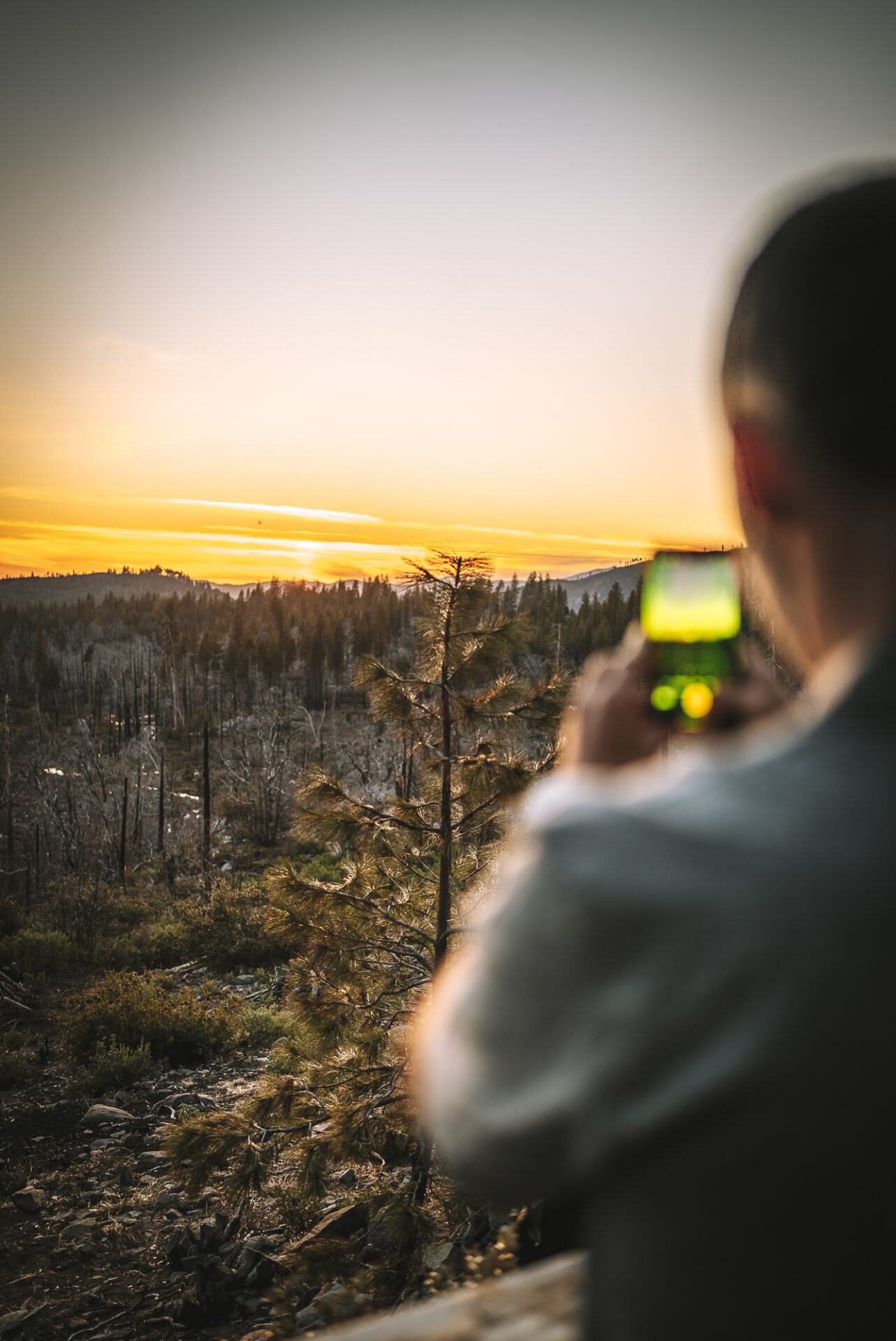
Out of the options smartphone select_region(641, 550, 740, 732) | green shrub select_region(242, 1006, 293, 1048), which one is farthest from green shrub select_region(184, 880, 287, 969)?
smartphone select_region(641, 550, 740, 732)

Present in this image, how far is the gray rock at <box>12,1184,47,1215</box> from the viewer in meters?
11.5

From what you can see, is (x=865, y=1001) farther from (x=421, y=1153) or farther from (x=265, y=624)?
(x=265, y=624)

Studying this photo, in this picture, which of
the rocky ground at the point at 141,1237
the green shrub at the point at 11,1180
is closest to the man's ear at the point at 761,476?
the rocky ground at the point at 141,1237

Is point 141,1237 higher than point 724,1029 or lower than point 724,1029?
lower

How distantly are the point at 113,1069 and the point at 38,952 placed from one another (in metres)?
9.39

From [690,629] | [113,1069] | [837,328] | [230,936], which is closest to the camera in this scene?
[837,328]

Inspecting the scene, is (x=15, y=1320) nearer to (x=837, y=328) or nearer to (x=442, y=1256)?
(x=442, y=1256)

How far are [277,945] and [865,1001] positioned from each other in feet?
81.0

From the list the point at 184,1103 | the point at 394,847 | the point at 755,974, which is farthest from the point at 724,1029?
the point at 184,1103

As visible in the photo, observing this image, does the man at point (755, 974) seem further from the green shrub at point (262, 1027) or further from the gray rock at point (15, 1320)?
the green shrub at point (262, 1027)

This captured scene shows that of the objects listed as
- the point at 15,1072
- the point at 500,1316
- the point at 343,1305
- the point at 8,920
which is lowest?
the point at 8,920

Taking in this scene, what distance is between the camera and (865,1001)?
500mm

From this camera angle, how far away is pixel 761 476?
2.32 feet

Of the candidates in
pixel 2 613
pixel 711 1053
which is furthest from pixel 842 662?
pixel 2 613
